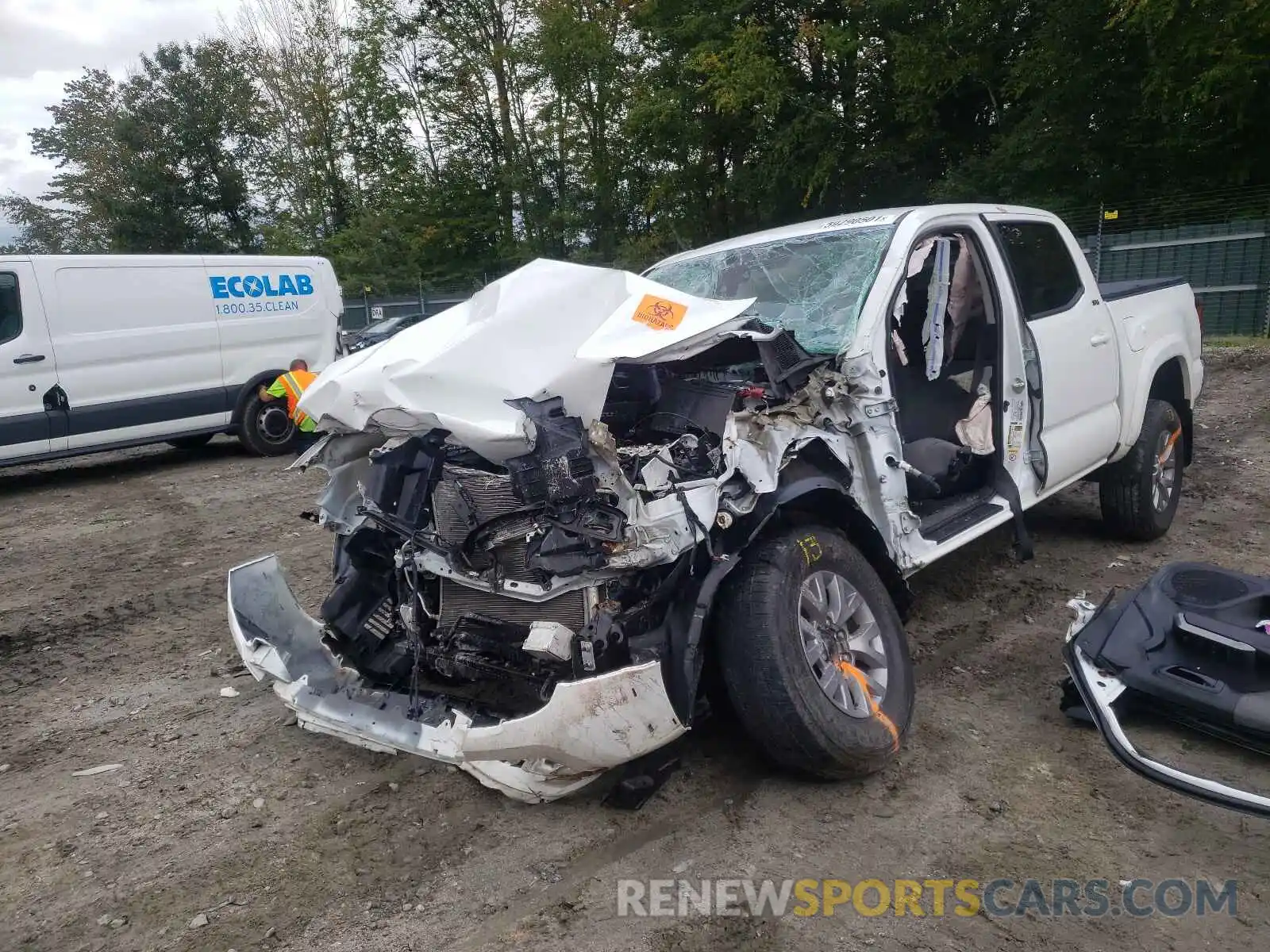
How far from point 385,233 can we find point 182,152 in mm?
8912

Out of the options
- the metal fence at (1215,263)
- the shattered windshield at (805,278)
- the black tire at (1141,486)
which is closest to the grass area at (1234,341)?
the metal fence at (1215,263)

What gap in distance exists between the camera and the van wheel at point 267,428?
9.72 m

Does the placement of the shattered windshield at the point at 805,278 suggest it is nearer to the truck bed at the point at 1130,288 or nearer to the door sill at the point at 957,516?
the door sill at the point at 957,516

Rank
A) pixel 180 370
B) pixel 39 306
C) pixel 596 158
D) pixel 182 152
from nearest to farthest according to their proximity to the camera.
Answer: pixel 39 306
pixel 180 370
pixel 596 158
pixel 182 152

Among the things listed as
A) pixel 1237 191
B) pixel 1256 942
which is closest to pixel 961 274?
pixel 1256 942

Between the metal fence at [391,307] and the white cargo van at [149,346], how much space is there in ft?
53.5

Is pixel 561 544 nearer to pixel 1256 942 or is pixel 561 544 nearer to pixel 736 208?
pixel 1256 942

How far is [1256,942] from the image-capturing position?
7.07ft

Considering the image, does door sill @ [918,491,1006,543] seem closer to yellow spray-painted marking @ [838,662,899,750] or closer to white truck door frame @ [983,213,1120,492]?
white truck door frame @ [983,213,1120,492]

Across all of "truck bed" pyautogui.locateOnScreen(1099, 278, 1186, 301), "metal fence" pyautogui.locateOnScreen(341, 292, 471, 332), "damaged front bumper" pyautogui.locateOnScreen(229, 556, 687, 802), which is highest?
"metal fence" pyautogui.locateOnScreen(341, 292, 471, 332)

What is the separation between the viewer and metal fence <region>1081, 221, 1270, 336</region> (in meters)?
13.0

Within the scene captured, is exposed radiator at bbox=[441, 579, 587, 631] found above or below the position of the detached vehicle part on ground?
above

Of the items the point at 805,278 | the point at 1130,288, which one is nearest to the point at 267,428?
the point at 805,278

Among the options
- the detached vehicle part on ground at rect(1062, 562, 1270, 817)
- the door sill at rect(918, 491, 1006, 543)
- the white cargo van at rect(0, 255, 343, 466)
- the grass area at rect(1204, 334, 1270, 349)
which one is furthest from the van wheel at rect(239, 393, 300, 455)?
the grass area at rect(1204, 334, 1270, 349)
